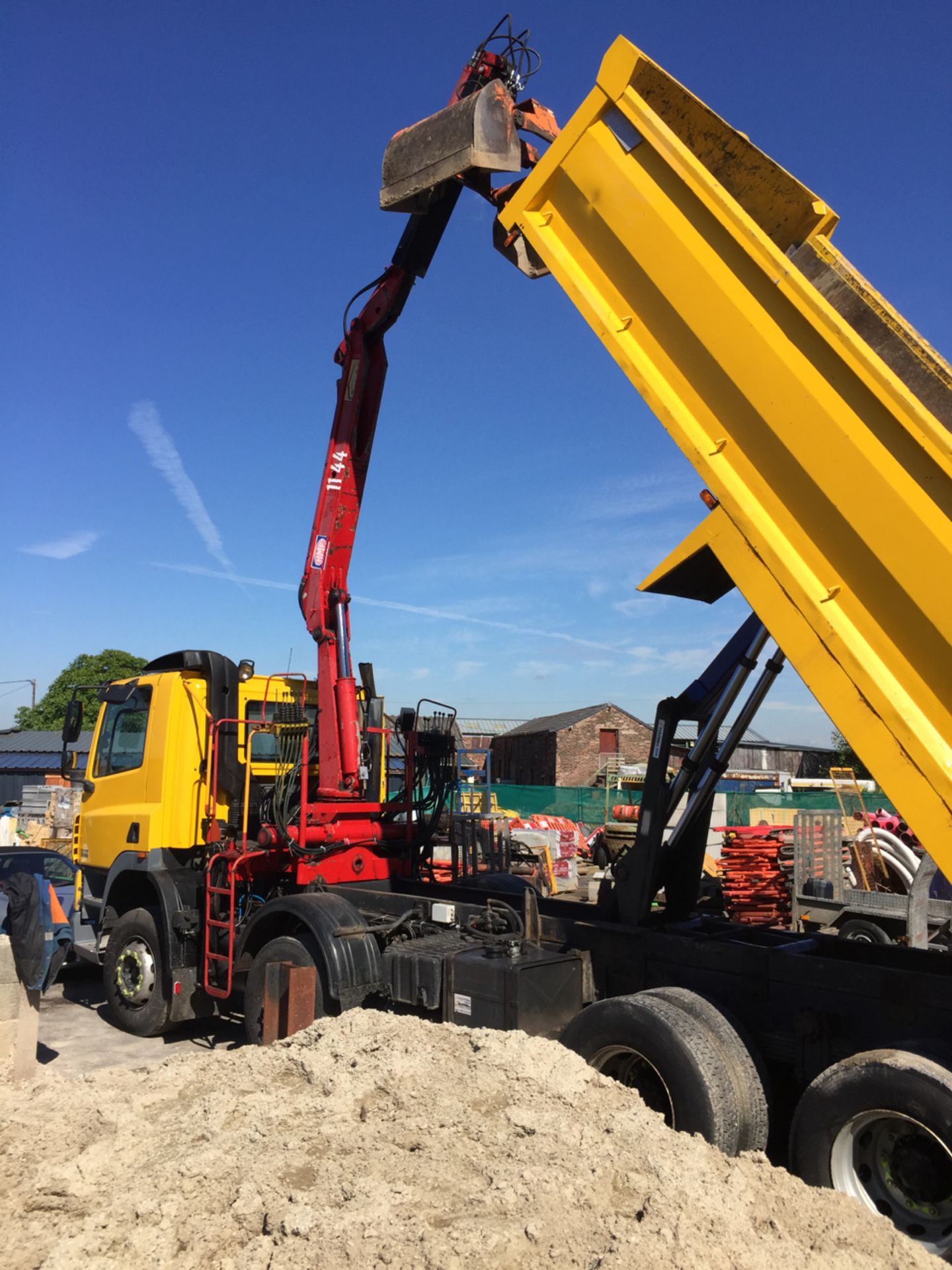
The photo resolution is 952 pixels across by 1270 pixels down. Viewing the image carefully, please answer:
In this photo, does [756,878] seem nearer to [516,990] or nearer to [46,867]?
[46,867]

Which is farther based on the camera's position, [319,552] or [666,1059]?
[319,552]

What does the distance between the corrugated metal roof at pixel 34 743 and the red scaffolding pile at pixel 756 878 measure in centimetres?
3280

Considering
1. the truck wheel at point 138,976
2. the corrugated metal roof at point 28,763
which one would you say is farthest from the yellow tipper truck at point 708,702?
the corrugated metal roof at point 28,763

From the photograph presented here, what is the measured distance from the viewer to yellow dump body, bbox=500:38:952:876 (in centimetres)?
377

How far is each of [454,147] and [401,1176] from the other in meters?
6.33

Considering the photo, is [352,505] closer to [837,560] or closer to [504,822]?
[837,560]

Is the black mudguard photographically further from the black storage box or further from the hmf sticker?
the hmf sticker

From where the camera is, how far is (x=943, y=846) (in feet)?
11.6

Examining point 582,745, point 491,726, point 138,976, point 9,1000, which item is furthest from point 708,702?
point 491,726

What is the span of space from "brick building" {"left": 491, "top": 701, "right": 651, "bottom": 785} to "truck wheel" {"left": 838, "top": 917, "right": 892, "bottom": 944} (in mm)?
36724

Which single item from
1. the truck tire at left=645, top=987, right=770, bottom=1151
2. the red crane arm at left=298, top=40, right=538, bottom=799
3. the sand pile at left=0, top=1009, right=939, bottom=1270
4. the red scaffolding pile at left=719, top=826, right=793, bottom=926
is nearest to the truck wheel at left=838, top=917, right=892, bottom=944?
the red scaffolding pile at left=719, top=826, right=793, bottom=926

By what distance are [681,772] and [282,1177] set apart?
10.2 ft

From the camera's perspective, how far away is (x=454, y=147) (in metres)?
6.53

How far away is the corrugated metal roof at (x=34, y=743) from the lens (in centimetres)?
4319
